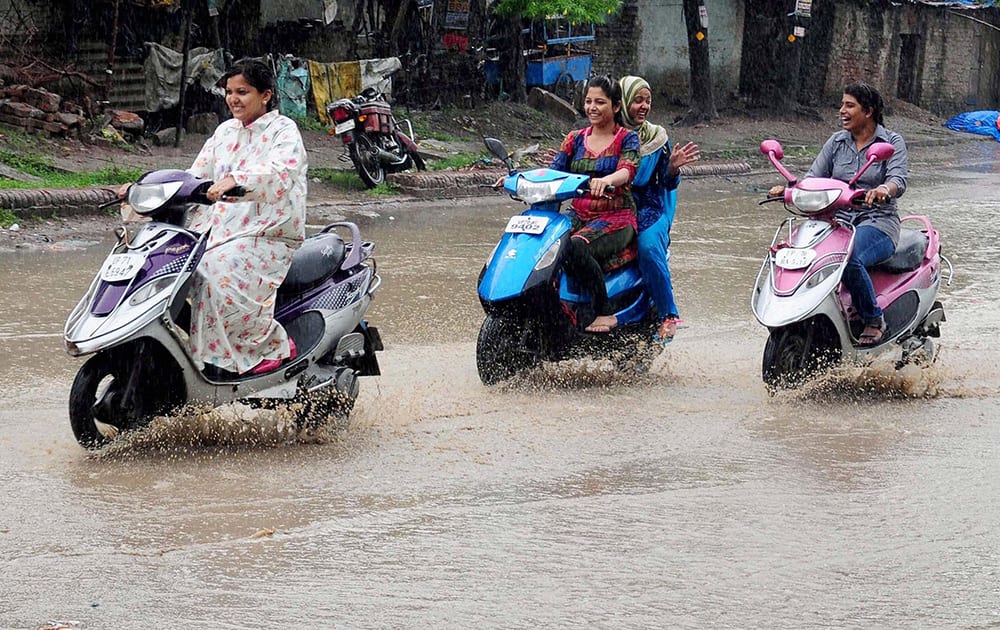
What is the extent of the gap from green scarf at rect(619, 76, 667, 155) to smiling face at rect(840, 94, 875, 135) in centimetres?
97

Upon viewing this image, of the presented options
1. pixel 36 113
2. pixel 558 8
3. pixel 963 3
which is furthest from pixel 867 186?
pixel 963 3

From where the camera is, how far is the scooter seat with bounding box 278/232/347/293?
5.86 metres

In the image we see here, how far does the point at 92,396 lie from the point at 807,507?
9.11ft

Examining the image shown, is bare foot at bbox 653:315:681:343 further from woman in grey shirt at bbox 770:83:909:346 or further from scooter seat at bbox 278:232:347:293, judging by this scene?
scooter seat at bbox 278:232:347:293

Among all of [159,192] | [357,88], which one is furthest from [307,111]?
[159,192]

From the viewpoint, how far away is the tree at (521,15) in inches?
799

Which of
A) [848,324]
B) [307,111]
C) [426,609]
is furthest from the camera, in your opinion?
[307,111]

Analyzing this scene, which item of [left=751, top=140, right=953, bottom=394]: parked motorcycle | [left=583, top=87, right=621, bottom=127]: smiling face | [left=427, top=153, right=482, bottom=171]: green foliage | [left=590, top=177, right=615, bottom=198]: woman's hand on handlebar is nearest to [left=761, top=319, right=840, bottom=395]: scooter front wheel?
[left=751, top=140, right=953, bottom=394]: parked motorcycle

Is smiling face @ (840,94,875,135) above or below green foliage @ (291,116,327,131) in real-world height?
above

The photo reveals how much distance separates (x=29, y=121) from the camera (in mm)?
15289

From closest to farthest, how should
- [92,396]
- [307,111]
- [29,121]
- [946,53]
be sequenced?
[92,396]
[29,121]
[307,111]
[946,53]

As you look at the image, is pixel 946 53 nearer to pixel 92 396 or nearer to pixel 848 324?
pixel 848 324

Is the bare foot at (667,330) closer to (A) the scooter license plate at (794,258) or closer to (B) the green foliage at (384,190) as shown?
(A) the scooter license plate at (794,258)

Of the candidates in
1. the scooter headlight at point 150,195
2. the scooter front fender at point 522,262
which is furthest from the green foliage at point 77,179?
the scooter headlight at point 150,195
